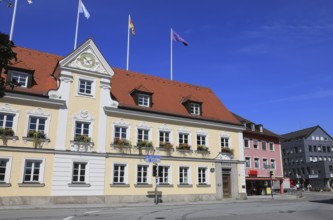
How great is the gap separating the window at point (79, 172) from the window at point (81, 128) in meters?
2.46

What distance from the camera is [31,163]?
2555 centimetres

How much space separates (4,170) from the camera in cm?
2441

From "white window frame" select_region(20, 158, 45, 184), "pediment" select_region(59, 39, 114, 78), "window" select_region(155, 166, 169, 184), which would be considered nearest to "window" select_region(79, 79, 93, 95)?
"pediment" select_region(59, 39, 114, 78)

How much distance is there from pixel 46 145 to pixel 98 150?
4288 mm

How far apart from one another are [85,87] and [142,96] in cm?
580

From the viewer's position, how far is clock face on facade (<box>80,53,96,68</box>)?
1168 inches

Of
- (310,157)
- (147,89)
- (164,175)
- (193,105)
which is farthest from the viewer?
(310,157)

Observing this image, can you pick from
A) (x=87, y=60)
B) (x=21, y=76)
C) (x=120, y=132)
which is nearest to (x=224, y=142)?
(x=120, y=132)

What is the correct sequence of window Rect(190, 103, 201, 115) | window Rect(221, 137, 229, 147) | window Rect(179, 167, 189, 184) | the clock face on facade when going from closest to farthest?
the clock face on facade, window Rect(179, 167, 189, 184), window Rect(190, 103, 201, 115), window Rect(221, 137, 229, 147)

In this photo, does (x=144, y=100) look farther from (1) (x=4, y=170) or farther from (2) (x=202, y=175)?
(1) (x=4, y=170)

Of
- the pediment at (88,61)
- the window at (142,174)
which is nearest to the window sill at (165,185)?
the window at (142,174)

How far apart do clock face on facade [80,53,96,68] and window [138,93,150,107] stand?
5.40 metres

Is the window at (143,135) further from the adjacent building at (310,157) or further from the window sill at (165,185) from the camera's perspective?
the adjacent building at (310,157)

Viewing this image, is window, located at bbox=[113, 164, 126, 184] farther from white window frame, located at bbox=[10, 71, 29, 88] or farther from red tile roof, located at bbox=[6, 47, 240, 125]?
white window frame, located at bbox=[10, 71, 29, 88]
